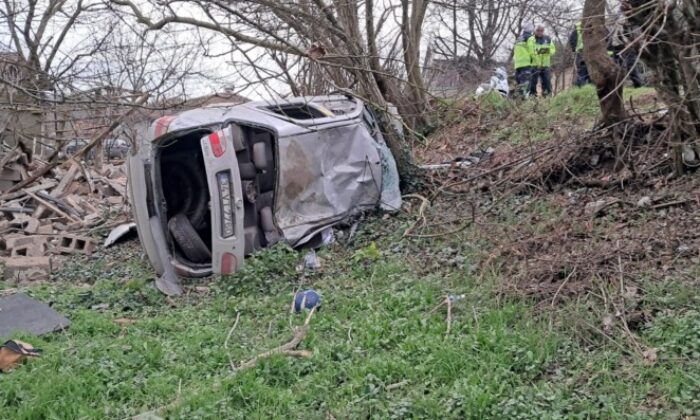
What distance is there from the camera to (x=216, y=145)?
21.5 feet

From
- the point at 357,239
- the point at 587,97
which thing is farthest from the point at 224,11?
the point at 587,97

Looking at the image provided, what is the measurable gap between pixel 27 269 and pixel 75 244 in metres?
1.22

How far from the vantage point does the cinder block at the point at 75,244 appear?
9.59m

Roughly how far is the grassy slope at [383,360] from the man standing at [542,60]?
8.33 m

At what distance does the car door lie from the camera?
6.46 meters

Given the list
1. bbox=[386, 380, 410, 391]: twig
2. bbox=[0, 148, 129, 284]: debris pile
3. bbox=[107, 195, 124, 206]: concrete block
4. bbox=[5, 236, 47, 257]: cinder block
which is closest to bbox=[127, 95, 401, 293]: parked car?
bbox=[0, 148, 129, 284]: debris pile

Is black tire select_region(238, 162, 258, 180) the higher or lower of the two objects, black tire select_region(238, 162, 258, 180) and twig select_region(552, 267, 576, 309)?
the higher

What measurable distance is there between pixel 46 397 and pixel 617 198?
5.36m

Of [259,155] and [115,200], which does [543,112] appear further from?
[115,200]

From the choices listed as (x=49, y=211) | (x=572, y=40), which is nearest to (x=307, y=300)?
(x=572, y=40)

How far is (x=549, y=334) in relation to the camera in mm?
4168

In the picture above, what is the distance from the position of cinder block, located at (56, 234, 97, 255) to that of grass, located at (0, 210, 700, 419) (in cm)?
369

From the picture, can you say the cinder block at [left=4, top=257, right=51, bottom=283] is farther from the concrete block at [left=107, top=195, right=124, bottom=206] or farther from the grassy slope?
the concrete block at [left=107, top=195, right=124, bottom=206]

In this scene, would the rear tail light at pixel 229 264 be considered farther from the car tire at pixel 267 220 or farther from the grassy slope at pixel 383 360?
the car tire at pixel 267 220
